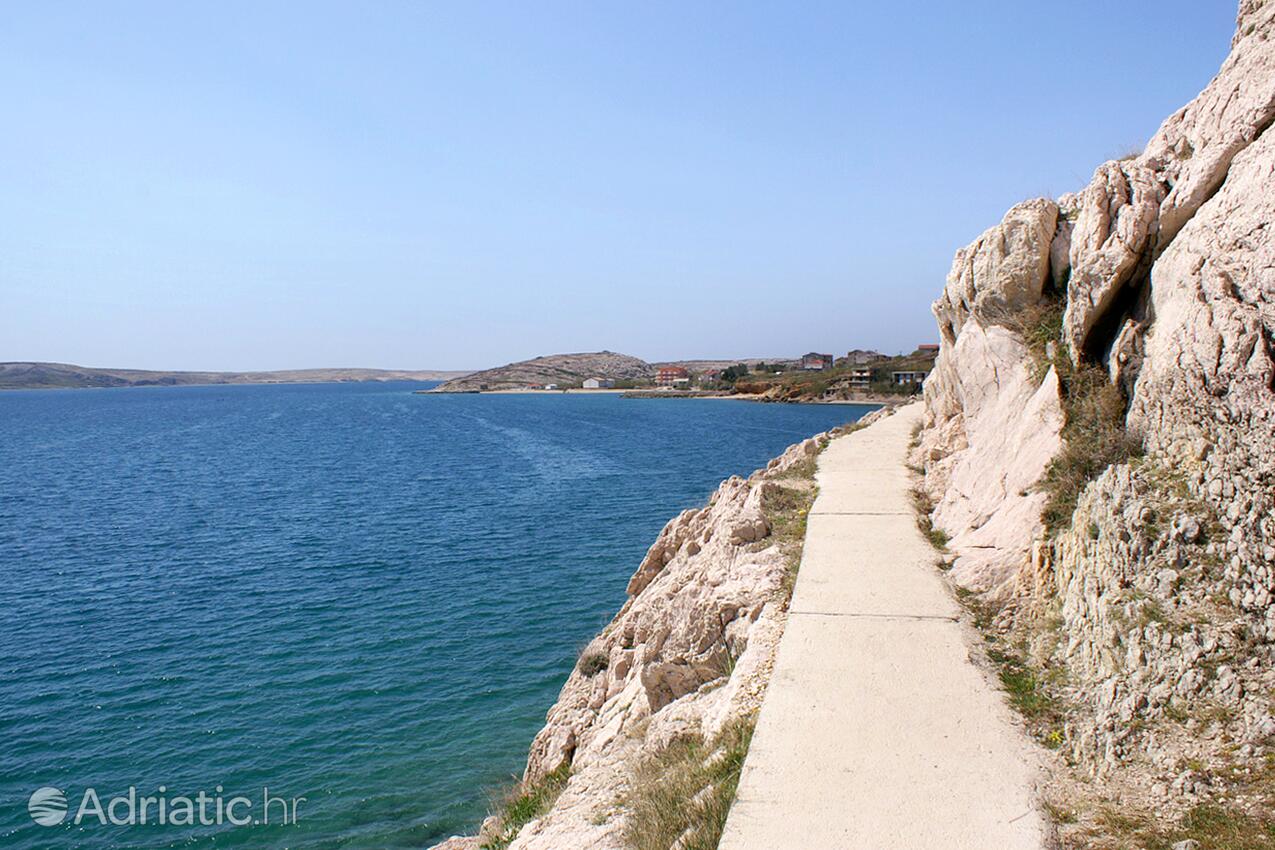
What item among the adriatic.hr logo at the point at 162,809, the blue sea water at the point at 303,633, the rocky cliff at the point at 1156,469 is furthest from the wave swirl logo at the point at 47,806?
the rocky cliff at the point at 1156,469

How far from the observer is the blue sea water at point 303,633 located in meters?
13.9

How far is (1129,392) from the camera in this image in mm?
8625

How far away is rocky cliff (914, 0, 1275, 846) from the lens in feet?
20.3

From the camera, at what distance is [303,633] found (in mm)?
20453

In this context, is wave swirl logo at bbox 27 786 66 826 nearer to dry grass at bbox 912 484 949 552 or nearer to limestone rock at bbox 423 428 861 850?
limestone rock at bbox 423 428 861 850

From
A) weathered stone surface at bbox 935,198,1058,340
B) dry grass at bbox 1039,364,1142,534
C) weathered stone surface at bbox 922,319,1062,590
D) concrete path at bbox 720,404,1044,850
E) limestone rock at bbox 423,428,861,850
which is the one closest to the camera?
concrete path at bbox 720,404,1044,850

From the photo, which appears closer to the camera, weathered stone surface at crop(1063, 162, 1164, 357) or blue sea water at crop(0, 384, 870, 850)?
weathered stone surface at crop(1063, 162, 1164, 357)

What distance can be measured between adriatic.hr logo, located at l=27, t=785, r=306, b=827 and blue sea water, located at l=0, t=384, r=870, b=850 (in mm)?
111

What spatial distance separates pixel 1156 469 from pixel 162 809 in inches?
625

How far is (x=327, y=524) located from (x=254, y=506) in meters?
6.82

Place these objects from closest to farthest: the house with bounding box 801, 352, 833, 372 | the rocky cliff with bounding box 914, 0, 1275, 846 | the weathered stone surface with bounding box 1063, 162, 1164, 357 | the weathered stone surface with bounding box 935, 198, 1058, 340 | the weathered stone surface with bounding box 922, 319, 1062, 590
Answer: the rocky cliff with bounding box 914, 0, 1275, 846 → the weathered stone surface with bounding box 1063, 162, 1164, 357 → the weathered stone surface with bounding box 922, 319, 1062, 590 → the weathered stone surface with bounding box 935, 198, 1058, 340 → the house with bounding box 801, 352, 833, 372

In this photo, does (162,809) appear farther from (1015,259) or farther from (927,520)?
(1015,259)

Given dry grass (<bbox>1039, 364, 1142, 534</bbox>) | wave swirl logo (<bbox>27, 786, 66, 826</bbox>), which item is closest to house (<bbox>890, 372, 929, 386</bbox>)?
dry grass (<bbox>1039, 364, 1142, 534</bbox>)

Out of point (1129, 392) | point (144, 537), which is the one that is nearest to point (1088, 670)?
point (1129, 392)
